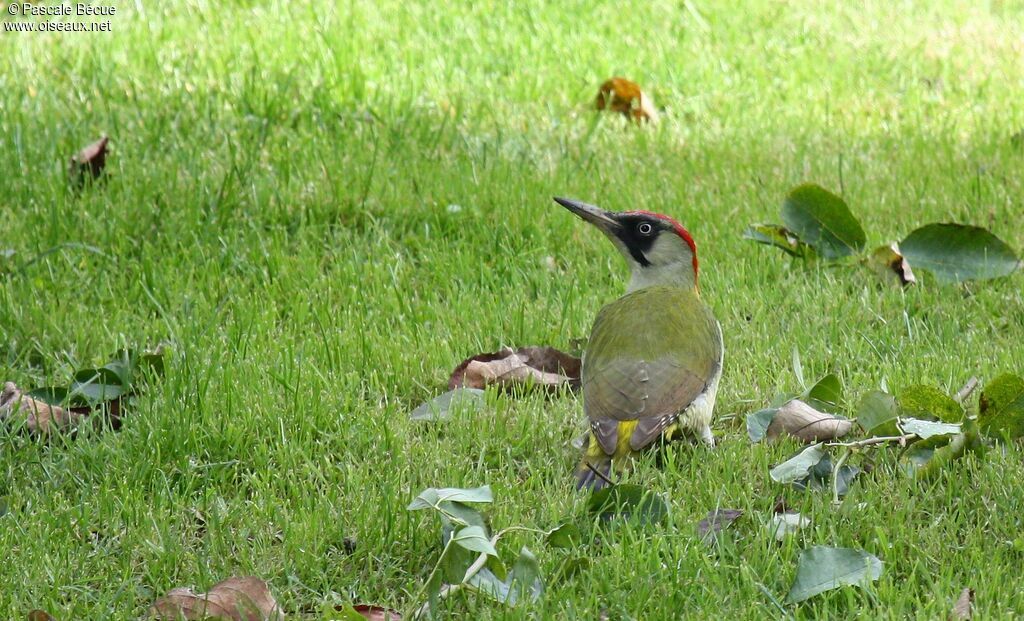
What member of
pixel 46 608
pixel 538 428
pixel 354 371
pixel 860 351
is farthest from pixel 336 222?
pixel 46 608

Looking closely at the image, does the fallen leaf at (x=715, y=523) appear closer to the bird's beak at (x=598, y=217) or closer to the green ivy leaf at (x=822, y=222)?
the bird's beak at (x=598, y=217)

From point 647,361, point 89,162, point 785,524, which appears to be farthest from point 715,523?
point 89,162

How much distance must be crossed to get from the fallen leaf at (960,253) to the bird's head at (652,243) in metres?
0.94

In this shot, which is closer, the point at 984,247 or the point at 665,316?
the point at 665,316

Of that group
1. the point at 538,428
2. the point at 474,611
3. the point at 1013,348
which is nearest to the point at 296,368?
the point at 538,428

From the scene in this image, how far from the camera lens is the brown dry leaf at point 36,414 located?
3752mm

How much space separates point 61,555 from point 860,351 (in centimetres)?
248

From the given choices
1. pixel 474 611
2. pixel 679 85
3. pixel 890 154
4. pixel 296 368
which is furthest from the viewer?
pixel 679 85

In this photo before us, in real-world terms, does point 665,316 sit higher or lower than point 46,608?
higher

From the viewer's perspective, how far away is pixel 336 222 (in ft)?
17.1

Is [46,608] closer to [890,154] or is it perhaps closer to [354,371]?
[354,371]

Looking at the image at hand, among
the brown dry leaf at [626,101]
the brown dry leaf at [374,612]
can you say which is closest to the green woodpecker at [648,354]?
the brown dry leaf at [374,612]

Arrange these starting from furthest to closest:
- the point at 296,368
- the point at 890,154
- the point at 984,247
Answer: the point at 890,154 < the point at 984,247 < the point at 296,368

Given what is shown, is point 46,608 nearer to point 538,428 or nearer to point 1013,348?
point 538,428
